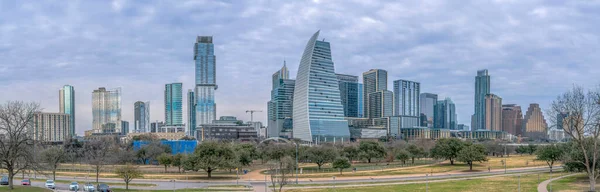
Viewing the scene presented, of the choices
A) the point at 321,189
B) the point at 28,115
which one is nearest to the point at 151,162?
the point at 28,115

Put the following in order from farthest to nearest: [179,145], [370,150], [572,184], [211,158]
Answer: [179,145]
[370,150]
[211,158]
[572,184]

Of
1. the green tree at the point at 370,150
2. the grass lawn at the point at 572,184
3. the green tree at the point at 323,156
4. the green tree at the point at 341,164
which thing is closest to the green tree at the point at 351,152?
the green tree at the point at 370,150

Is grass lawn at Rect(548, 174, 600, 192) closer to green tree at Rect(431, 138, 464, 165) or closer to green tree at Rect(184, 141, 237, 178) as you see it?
green tree at Rect(431, 138, 464, 165)

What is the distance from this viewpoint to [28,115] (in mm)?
59219

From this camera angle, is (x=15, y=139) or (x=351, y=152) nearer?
(x=15, y=139)

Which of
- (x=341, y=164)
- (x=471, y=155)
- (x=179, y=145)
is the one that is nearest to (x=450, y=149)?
(x=471, y=155)

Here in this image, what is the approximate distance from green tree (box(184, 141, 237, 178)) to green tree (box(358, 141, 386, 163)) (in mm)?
40789

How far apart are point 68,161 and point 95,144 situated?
13922 mm

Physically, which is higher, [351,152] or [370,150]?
[370,150]

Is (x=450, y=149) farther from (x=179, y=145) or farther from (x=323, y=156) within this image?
(x=179, y=145)

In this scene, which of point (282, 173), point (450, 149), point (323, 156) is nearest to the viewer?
point (282, 173)

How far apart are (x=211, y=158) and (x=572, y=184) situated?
5281 cm

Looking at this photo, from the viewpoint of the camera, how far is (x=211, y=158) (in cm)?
7719

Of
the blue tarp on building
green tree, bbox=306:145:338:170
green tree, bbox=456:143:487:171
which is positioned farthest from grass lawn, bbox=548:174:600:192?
the blue tarp on building
